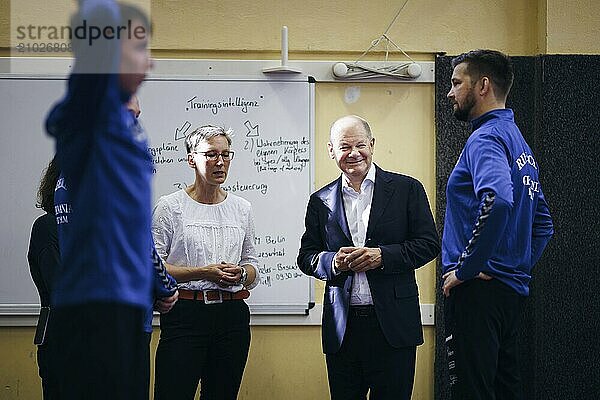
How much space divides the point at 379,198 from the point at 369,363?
25.0 inches

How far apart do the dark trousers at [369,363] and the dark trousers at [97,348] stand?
1.67 meters

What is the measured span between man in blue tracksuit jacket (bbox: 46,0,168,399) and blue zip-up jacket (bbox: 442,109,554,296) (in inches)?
56.3

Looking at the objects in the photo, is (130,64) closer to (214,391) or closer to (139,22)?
(139,22)

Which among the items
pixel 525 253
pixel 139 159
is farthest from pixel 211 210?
pixel 139 159

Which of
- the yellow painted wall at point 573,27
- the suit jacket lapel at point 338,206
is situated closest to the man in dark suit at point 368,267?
the suit jacket lapel at point 338,206

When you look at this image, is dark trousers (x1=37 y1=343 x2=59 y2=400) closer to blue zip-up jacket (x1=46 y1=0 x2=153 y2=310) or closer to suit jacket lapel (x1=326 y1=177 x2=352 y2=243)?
suit jacket lapel (x1=326 y1=177 x2=352 y2=243)

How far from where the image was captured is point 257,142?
4332 mm

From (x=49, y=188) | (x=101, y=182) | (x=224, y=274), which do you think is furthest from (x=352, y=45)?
(x=101, y=182)

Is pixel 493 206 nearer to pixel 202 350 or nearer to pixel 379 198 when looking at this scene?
pixel 379 198

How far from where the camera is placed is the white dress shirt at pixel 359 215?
3.15 metres

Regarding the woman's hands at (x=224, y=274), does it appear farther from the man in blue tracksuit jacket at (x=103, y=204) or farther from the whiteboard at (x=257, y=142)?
the man in blue tracksuit jacket at (x=103, y=204)

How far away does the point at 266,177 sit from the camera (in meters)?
4.33

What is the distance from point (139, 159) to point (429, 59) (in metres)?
3.14

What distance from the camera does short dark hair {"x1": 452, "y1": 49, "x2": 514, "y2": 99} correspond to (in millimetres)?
2975
